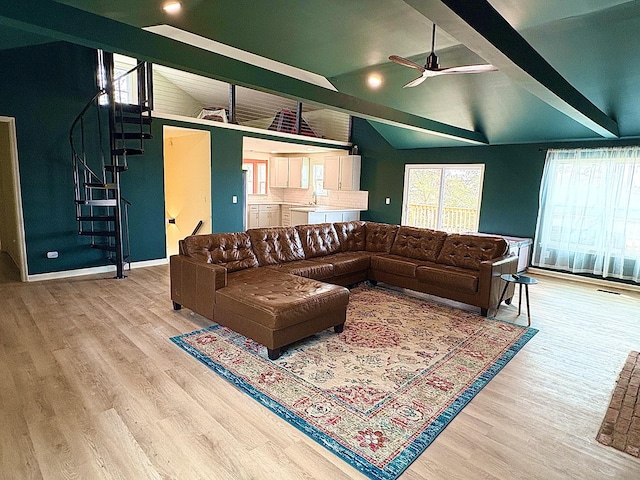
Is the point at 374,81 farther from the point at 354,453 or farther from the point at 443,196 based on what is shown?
the point at 354,453

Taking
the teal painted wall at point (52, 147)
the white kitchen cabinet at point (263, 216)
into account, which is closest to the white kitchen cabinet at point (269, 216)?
the white kitchen cabinet at point (263, 216)

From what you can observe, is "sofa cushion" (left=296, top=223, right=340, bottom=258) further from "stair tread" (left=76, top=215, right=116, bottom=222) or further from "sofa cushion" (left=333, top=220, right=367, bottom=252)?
"stair tread" (left=76, top=215, right=116, bottom=222)

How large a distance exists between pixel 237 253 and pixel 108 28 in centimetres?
232

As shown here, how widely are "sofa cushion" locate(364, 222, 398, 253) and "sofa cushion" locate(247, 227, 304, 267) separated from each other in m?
1.25

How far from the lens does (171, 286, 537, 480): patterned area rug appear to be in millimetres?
2158

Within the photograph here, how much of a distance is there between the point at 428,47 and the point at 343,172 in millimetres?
4538

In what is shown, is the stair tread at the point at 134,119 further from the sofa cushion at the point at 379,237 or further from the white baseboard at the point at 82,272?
the sofa cushion at the point at 379,237

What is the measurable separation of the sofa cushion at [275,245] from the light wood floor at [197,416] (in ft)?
3.60

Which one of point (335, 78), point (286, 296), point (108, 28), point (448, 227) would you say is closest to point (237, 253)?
point (286, 296)

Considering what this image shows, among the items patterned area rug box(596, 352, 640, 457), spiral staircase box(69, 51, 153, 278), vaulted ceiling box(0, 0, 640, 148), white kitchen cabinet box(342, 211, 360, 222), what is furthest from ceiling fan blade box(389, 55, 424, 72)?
white kitchen cabinet box(342, 211, 360, 222)

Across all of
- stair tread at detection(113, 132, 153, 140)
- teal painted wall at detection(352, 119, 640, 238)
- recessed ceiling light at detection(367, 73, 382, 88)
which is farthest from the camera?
teal painted wall at detection(352, 119, 640, 238)

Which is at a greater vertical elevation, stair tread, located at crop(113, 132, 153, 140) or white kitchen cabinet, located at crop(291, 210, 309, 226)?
stair tread, located at crop(113, 132, 153, 140)

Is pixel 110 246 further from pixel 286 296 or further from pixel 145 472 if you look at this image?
pixel 145 472

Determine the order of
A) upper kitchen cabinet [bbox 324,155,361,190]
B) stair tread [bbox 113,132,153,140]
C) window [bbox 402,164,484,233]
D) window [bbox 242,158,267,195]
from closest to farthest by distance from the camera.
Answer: stair tread [bbox 113,132,153,140] < window [bbox 402,164,484,233] < upper kitchen cabinet [bbox 324,155,361,190] < window [bbox 242,158,267,195]
